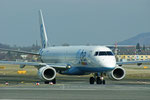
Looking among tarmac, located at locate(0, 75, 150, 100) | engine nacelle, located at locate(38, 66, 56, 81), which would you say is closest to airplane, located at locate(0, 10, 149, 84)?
engine nacelle, located at locate(38, 66, 56, 81)

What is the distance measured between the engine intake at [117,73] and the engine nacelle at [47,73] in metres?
6.05

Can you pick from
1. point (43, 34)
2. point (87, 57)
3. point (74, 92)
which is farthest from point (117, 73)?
point (43, 34)

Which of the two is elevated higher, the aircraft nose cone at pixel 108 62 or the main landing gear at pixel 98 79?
the aircraft nose cone at pixel 108 62

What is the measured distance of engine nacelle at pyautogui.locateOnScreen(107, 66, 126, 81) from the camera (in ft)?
171

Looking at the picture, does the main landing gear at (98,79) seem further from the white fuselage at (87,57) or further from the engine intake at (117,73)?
the engine intake at (117,73)

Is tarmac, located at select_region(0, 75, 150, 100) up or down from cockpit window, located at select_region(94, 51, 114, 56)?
down

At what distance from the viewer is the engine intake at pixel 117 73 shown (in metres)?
52.1

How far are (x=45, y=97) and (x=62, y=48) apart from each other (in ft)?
102

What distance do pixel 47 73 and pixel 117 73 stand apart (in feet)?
24.7

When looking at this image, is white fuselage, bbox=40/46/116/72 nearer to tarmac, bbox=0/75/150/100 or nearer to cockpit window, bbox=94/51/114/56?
cockpit window, bbox=94/51/114/56

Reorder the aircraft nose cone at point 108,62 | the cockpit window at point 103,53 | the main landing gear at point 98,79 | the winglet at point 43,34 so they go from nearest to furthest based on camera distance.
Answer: the aircraft nose cone at point 108,62 < the cockpit window at point 103,53 < the main landing gear at point 98,79 < the winglet at point 43,34

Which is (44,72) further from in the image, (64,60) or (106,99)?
(106,99)

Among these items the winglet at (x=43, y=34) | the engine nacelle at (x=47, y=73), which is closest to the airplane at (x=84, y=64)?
the engine nacelle at (x=47, y=73)

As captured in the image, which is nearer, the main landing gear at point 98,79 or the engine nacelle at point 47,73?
the main landing gear at point 98,79
